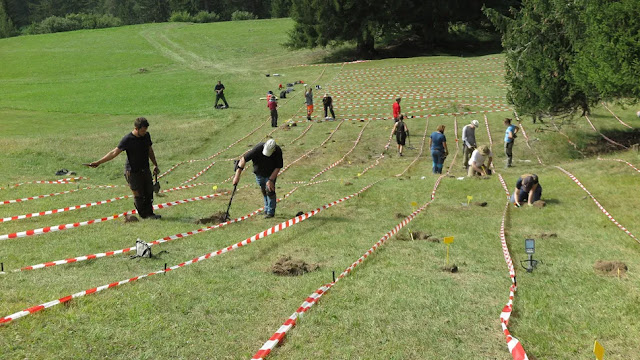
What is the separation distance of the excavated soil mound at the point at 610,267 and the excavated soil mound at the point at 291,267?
490 cm

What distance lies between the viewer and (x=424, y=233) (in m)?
12.9

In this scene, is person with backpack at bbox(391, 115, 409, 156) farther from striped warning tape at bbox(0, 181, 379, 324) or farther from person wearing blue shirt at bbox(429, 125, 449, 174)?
striped warning tape at bbox(0, 181, 379, 324)

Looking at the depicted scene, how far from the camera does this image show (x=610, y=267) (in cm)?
1020

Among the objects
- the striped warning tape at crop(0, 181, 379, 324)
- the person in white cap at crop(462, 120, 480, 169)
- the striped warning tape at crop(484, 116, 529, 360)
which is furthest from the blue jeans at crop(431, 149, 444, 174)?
the striped warning tape at crop(484, 116, 529, 360)

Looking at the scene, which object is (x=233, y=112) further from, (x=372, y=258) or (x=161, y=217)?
(x=372, y=258)

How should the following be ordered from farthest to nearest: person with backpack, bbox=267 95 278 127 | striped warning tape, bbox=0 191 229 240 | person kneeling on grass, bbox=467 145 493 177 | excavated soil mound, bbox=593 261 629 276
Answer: person with backpack, bbox=267 95 278 127 → person kneeling on grass, bbox=467 145 493 177 → striped warning tape, bbox=0 191 229 240 → excavated soil mound, bbox=593 261 629 276

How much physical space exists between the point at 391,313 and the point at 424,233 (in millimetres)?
5059

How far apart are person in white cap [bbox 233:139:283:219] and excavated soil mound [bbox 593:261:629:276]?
6.91 metres

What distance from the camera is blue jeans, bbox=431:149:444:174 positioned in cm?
2151

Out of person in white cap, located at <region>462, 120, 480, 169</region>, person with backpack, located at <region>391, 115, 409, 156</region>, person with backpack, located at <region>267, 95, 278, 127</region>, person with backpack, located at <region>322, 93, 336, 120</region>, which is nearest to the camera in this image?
person in white cap, located at <region>462, 120, 480, 169</region>

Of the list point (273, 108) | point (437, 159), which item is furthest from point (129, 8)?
point (437, 159)

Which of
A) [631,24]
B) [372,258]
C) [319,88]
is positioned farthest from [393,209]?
[319,88]

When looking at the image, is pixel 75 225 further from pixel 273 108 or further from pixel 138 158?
pixel 273 108

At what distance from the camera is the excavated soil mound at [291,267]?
9.81 m
